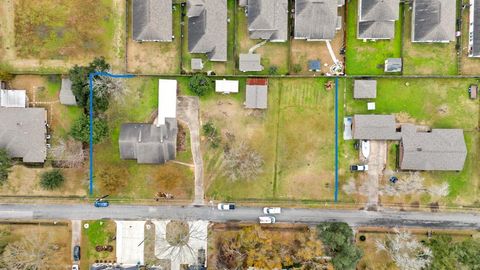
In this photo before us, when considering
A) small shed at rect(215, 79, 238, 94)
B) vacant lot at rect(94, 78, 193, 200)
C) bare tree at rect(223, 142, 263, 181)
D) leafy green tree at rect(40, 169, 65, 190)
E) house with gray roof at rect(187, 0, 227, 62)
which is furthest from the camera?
vacant lot at rect(94, 78, 193, 200)

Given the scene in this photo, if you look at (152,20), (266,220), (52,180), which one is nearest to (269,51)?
(152,20)

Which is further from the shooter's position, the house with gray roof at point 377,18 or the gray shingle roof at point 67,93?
the gray shingle roof at point 67,93

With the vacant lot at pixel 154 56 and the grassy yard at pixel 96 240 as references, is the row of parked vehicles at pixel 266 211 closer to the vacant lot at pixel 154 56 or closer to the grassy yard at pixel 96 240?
the grassy yard at pixel 96 240

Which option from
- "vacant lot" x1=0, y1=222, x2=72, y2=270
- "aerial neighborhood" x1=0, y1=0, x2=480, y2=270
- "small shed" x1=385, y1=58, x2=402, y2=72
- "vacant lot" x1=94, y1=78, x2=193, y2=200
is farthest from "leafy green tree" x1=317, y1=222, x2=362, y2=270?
"vacant lot" x1=0, y1=222, x2=72, y2=270

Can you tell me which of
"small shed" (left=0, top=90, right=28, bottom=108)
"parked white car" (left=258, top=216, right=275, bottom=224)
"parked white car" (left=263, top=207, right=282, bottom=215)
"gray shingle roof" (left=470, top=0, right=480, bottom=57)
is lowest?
"parked white car" (left=258, top=216, right=275, bottom=224)

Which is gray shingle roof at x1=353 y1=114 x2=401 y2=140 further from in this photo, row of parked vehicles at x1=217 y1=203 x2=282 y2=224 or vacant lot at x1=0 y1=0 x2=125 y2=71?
vacant lot at x1=0 y1=0 x2=125 y2=71

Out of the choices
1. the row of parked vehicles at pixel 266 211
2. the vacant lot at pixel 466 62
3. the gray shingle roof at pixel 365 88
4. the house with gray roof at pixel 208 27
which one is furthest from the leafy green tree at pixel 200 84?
the vacant lot at pixel 466 62
